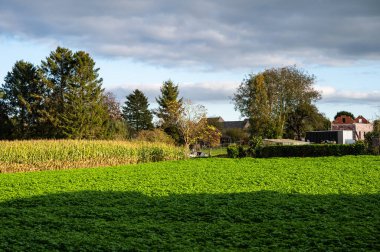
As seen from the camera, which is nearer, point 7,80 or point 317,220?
point 317,220


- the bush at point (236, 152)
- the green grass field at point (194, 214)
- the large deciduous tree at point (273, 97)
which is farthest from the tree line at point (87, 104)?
the green grass field at point (194, 214)

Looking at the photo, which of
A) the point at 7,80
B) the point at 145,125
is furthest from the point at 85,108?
the point at 145,125

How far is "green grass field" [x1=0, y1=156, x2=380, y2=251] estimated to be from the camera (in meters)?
7.12

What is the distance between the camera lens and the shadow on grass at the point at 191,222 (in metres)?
7.06

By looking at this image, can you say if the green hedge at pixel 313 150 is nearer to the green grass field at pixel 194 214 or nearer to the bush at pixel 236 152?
the bush at pixel 236 152

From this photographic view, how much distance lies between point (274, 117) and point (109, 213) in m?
42.7

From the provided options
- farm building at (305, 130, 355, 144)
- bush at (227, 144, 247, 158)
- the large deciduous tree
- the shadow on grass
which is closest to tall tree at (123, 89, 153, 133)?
the large deciduous tree

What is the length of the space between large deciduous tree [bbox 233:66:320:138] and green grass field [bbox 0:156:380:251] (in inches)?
1316

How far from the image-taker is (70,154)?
24.6 m

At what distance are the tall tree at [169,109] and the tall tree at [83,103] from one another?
7.45 meters

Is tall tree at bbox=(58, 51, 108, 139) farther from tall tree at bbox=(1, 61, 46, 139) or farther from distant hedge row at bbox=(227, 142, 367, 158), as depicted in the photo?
distant hedge row at bbox=(227, 142, 367, 158)

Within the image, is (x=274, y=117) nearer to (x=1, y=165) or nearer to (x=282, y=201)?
(x=1, y=165)

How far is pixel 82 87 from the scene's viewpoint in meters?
43.4

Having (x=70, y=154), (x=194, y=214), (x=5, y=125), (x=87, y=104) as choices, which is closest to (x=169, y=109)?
(x=87, y=104)
